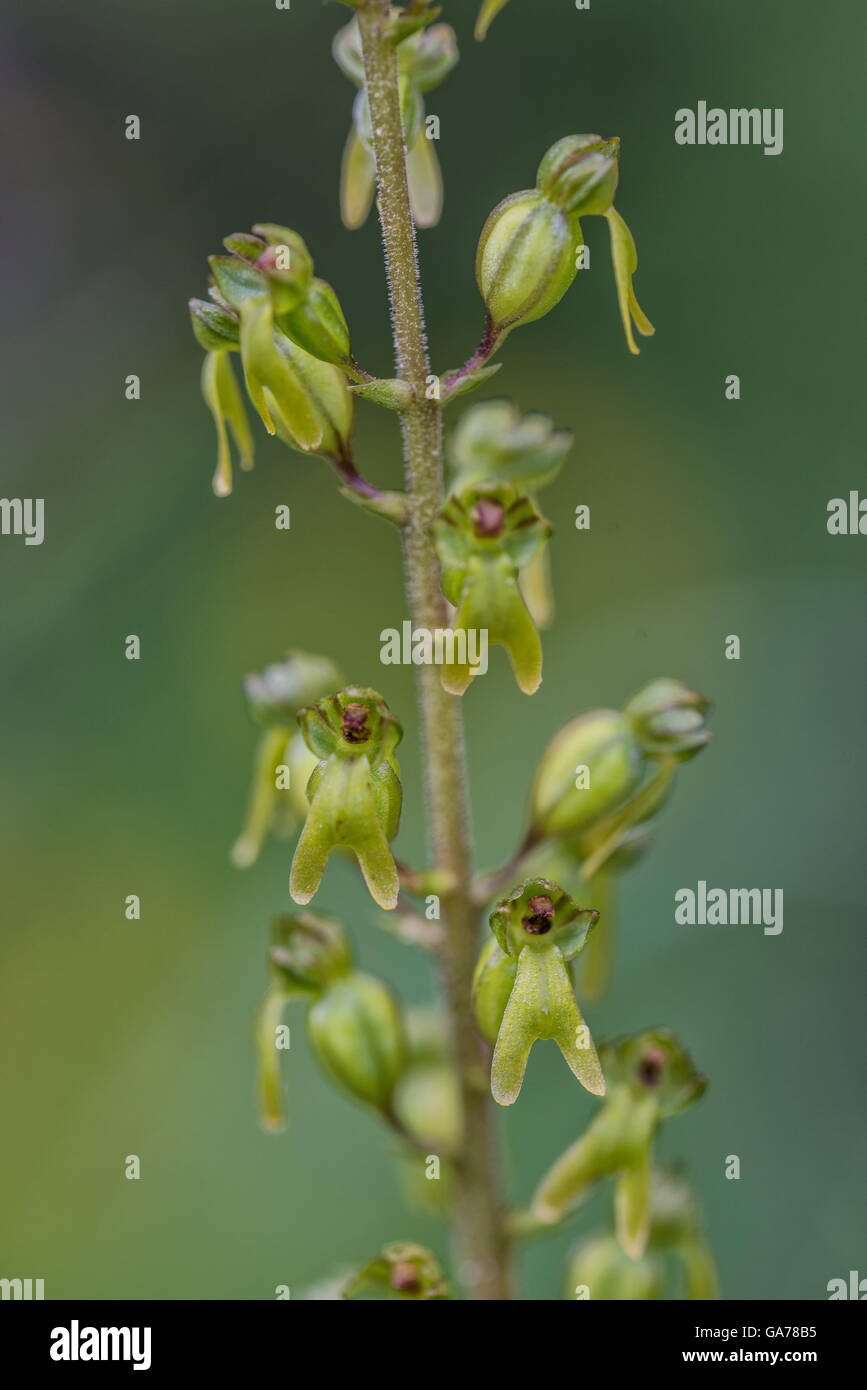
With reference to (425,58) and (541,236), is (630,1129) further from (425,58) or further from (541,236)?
(425,58)

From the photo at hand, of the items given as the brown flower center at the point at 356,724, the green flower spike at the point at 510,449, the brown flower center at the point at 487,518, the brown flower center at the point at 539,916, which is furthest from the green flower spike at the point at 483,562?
the green flower spike at the point at 510,449

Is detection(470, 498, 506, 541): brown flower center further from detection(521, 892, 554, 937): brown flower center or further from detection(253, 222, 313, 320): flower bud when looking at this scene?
detection(521, 892, 554, 937): brown flower center

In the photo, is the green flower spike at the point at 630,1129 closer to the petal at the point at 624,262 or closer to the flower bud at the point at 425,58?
the petal at the point at 624,262

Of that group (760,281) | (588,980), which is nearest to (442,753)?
(588,980)

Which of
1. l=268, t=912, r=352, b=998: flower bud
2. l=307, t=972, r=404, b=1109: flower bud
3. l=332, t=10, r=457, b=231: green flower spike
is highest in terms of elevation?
A: l=332, t=10, r=457, b=231: green flower spike

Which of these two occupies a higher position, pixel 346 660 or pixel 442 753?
pixel 346 660

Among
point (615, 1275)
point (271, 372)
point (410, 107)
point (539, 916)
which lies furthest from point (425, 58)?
point (615, 1275)

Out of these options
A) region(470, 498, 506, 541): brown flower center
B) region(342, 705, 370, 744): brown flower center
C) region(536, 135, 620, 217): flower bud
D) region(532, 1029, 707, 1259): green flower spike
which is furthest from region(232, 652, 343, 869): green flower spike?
region(536, 135, 620, 217): flower bud
